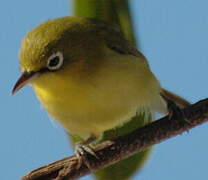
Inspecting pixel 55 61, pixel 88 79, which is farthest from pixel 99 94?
pixel 55 61

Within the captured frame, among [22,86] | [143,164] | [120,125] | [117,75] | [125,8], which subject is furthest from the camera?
[120,125]

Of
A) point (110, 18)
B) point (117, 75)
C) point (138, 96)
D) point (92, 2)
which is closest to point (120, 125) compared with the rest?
point (138, 96)

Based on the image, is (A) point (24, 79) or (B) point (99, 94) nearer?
(A) point (24, 79)

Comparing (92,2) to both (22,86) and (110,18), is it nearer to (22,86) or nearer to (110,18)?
(110,18)

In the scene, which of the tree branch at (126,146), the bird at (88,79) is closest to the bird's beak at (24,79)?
the bird at (88,79)

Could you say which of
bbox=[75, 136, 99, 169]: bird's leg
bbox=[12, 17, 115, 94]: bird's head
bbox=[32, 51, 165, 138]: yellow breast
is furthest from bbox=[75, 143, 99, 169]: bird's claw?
bbox=[12, 17, 115, 94]: bird's head

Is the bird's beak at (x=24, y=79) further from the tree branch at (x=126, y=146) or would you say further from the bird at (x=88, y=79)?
the tree branch at (x=126, y=146)

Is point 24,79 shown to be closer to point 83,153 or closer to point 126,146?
point 83,153
